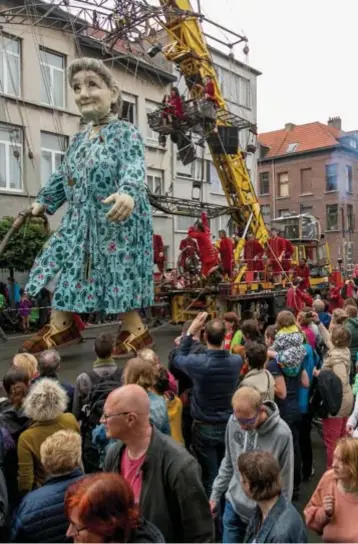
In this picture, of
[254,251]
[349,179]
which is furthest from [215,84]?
[349,179]

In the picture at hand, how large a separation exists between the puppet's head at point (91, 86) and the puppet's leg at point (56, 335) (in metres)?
1.79

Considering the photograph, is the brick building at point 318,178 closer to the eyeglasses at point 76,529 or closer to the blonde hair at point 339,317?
the blonde hair at point 339,317

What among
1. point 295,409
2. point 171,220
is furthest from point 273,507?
point 171,220

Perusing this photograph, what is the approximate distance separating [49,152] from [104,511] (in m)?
16.5

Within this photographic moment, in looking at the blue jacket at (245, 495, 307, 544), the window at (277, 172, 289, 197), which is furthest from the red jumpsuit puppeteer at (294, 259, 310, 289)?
the window at (277, 172, 289, 197)

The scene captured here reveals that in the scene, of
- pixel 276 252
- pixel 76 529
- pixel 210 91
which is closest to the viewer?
pixel 76 529

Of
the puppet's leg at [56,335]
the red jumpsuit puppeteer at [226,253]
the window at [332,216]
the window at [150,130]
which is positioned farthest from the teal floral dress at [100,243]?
the window at [332,216]

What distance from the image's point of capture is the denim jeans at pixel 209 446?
362cm

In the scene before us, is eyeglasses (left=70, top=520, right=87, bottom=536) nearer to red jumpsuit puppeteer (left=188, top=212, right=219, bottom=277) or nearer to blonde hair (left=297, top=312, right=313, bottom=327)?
blonde hair (left=297, top=312, right=313, bottom=327)

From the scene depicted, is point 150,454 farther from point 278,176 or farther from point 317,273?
point 278,176

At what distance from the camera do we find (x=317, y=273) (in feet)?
52.1

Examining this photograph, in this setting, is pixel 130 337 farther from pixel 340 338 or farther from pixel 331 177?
pixel 331 177

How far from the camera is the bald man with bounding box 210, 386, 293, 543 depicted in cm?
273

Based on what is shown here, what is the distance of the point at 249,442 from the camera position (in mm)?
2848
